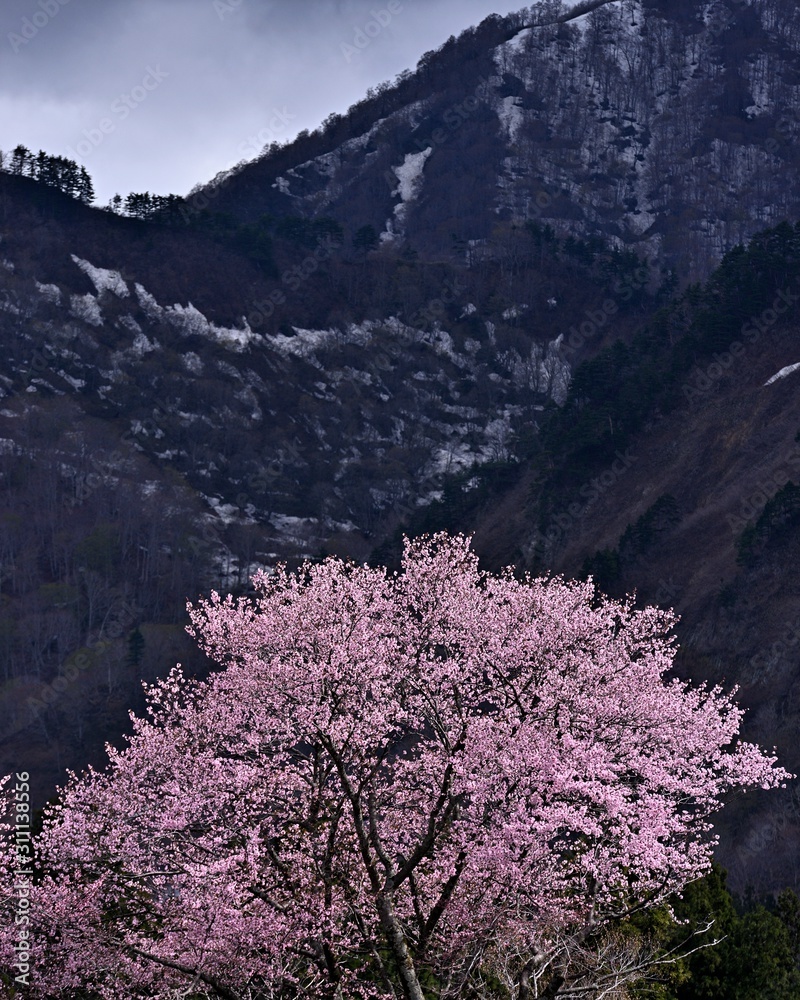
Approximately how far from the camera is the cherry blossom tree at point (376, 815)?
58.3ft

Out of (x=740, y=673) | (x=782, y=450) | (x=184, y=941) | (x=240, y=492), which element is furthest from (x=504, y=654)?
(x=240, y=492)

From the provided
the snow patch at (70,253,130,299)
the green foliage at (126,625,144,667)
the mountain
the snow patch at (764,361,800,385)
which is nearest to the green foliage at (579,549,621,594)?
the mountain

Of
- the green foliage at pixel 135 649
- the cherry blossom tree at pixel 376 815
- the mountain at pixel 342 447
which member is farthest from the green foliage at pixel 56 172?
the cherry blossom tree at pixel 376 815

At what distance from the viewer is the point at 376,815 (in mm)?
19938

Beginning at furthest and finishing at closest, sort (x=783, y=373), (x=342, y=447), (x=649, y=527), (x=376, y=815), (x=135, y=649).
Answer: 1. (x=342, y=447)
2. (x=135, y=649)
3. (x=783, y=373)
4. (x=649, y=527)
5. (x=376, y=815)

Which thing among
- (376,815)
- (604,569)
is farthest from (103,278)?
(376,815)

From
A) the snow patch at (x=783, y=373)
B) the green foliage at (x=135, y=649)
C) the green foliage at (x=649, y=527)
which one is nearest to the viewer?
the green foliage at (x=649, y=527)

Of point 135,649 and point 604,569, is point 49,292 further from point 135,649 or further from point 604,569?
point 604,569

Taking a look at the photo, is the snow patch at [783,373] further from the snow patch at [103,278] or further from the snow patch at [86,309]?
the snow patch at [103,278]

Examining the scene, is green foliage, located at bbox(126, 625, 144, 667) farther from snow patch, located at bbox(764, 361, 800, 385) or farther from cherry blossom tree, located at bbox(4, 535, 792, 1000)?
cherry blossom tree, located at bbox(4, 535, 792, 1000)

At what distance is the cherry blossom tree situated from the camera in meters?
17.8

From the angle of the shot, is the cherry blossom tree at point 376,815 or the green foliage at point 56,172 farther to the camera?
the green foliage at point 56,172

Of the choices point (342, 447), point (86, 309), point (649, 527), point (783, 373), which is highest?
point (86, 309)

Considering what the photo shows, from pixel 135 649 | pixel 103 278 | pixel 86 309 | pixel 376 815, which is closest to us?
pixel 376 815
